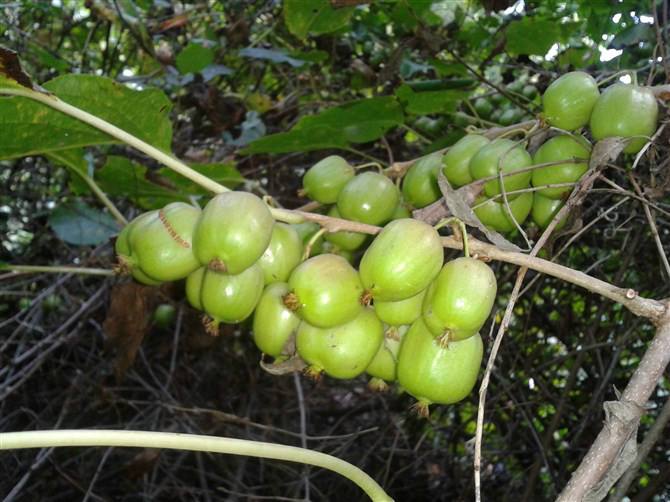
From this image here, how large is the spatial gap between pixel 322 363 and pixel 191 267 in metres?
0.37

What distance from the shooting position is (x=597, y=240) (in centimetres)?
248

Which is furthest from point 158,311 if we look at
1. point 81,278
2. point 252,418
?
point 252,418

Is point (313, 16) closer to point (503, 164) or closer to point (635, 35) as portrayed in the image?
point (635, 35)

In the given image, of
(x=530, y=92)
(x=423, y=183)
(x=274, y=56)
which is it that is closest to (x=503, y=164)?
(x=423, y=183)

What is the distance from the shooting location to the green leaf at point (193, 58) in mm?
2621

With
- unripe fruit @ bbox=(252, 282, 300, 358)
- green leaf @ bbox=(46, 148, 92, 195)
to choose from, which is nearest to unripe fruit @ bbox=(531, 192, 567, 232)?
unripe fruit @ bbox=(252, 282, 300, 358)

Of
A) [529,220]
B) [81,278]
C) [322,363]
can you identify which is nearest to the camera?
[322,363]

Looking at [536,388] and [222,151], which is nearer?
[536,388]

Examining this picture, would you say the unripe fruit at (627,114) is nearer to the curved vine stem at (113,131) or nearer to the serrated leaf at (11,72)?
the curved vine stem at (113,131)

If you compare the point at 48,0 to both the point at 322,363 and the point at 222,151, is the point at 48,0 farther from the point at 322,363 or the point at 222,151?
the point at 322,363

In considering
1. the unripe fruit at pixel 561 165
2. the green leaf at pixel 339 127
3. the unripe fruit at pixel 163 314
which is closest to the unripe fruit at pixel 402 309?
the unripe fruit at pixel 561 165

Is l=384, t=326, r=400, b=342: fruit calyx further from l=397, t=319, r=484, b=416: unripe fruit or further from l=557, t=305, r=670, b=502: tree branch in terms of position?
l=557, t=305, r=670, b=502: tree branch

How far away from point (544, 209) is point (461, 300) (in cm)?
54

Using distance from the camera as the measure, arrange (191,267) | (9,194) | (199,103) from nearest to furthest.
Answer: (191,267) → (199,103) → (9,194)
